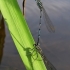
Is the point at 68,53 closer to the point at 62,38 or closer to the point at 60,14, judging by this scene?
the point at 62,38

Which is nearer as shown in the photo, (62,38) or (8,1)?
(8,1)

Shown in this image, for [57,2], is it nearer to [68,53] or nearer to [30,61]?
[68,53]

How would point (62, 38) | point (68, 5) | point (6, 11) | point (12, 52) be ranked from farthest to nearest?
point (68, 5) < point (62, 38) < point (12, 52) < point (6, 11)

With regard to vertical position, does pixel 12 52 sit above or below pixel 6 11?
below

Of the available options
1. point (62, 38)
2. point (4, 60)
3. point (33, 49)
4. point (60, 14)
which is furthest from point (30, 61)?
point (60, 14)

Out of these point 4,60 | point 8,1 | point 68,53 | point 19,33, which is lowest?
point 68,53

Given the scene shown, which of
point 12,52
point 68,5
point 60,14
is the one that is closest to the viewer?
point 12,52

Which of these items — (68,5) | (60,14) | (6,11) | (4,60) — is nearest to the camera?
(6,11)

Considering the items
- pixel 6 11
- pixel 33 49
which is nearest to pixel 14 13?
pixel 6 11

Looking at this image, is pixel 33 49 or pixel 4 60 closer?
pixel 33 49
